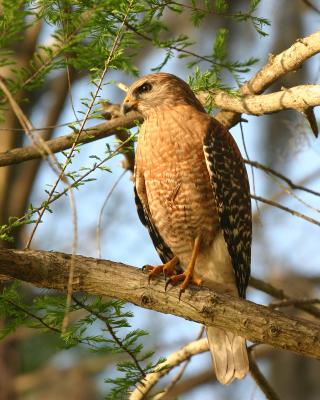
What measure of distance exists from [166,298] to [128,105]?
5.76 feet

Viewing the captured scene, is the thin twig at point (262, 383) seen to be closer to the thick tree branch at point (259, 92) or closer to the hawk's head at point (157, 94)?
the thick tree branch at point (259, 92)

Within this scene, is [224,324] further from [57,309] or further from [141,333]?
[57,309]

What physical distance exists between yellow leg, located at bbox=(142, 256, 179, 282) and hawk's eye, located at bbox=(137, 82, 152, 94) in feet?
4.06

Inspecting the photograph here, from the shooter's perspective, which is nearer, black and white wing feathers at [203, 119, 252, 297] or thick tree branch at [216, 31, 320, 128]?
thick tree branch at [216, 31, 320, 128]

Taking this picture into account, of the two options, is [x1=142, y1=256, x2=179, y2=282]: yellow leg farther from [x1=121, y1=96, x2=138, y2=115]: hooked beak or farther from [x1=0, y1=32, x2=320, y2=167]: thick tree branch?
[x1=121, y1=96, x2=138, y2=115]: hooked beak

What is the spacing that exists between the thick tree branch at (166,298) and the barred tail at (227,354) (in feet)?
3.76

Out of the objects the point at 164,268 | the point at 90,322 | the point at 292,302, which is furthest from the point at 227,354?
the point at 90,322

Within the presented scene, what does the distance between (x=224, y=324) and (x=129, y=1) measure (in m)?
1.75

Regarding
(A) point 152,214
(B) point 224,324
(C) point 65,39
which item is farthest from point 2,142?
(B) point 224,324

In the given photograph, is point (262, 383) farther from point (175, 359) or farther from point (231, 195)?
point (231, 195)

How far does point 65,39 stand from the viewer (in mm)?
4395

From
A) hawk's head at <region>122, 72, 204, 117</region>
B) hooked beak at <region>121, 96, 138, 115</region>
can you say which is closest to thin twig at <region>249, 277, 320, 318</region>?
hawk's head at <region>122, 72, 204, 117</region>

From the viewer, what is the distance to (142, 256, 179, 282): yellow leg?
4.68 meters

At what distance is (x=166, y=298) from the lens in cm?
446
